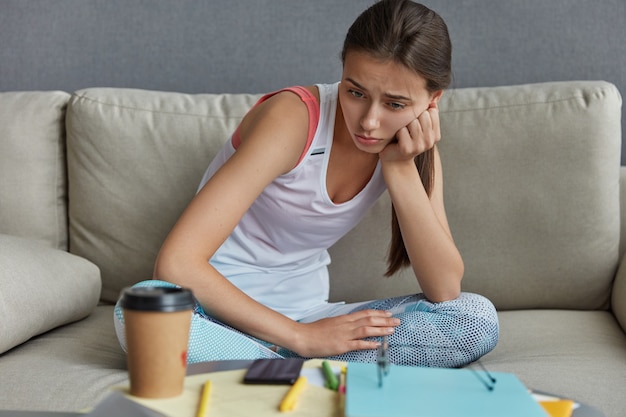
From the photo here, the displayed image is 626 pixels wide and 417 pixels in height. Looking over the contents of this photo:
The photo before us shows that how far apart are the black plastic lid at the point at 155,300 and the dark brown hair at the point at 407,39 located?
73cm

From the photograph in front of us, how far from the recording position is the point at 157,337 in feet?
2.27

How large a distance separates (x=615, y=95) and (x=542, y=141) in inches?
8.2

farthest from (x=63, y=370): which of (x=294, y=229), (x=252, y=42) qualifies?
(x=252, y=42)

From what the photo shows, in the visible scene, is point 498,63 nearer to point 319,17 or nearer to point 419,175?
point 319,17

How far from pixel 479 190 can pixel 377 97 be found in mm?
576

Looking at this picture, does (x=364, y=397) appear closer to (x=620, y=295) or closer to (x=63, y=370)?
(x=63, y=370)

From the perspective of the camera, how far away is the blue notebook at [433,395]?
0.67 m

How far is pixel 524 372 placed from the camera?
1.32 m

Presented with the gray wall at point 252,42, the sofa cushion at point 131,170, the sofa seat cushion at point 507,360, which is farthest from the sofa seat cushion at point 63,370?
the gray wall at point 252,42

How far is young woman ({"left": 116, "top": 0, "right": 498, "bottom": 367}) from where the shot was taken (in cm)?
128

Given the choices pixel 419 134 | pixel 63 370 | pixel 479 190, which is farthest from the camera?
pixel 479 190

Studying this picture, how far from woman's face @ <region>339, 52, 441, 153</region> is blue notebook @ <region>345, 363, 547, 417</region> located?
0.60m

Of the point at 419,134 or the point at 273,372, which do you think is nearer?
the point at 273,372

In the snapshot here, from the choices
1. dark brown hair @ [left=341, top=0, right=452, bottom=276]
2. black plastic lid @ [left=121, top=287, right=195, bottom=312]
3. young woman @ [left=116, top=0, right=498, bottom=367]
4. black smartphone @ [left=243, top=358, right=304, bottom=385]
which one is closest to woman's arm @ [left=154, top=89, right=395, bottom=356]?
young woman @ [left=116, top=0, right=498, bottom=367]
